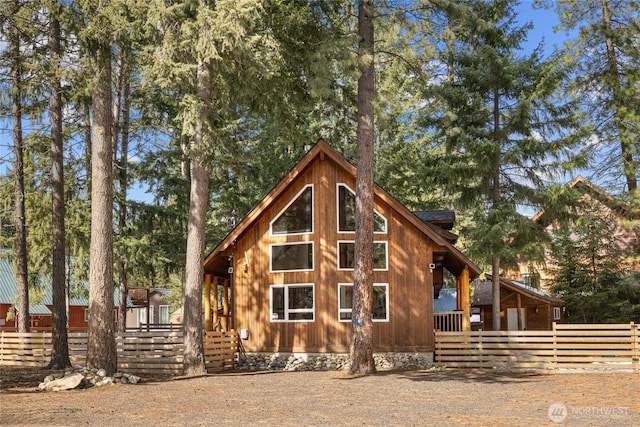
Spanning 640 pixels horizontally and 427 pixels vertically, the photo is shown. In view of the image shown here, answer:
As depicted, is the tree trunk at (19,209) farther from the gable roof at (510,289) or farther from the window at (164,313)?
the window at (164,313)

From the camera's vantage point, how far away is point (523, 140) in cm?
2086

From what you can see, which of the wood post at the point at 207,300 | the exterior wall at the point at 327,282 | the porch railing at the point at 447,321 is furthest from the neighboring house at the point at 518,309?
the wood post at the point at 207,300

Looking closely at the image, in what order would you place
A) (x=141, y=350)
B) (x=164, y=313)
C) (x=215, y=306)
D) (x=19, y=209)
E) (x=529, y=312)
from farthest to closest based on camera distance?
(x=164, y=313)
(x=529, y=312)
(x=215, y=306)
(x=19, y=209)
(x=141, y=350)

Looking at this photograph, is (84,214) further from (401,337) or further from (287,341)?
(401,337)

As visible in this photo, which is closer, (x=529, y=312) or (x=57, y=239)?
(x=57, y=239)

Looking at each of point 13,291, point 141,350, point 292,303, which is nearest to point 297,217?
point 292,303

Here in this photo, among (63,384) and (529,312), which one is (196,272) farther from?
(529,312)

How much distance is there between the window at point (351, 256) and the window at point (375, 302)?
536 mm

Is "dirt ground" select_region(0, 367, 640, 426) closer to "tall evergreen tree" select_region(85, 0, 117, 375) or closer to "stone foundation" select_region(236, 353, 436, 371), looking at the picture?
"tall evergreen tree" select_region(85, 0, 117, 375)

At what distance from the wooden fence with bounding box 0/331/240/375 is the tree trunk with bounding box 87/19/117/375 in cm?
292

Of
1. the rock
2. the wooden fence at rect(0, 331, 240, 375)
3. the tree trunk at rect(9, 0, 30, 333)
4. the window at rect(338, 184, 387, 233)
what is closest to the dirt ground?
the rock

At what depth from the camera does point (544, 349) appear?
17.7 m

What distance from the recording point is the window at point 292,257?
2022 cm

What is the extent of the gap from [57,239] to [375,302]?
889 cm
